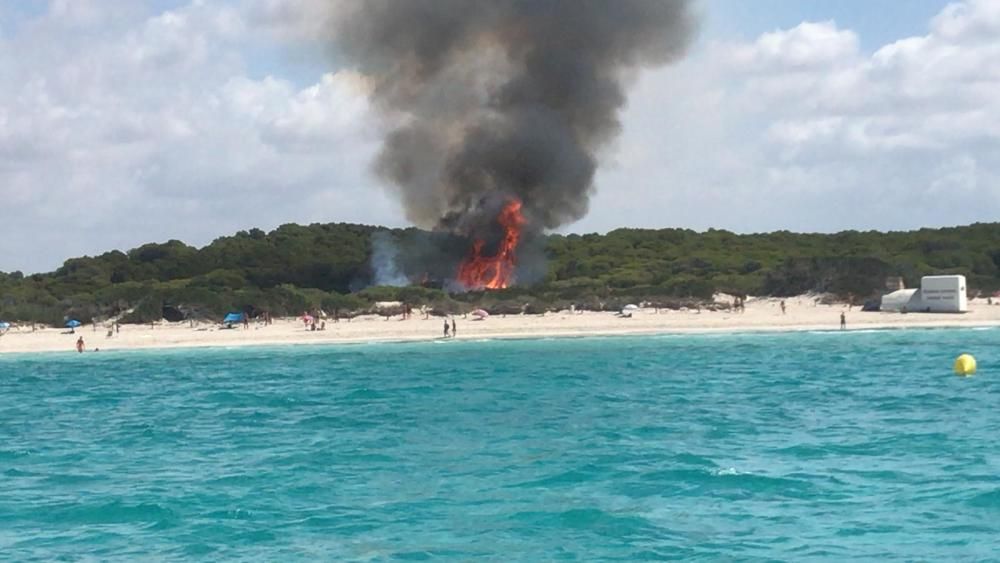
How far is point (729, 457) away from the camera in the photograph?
61.7ft

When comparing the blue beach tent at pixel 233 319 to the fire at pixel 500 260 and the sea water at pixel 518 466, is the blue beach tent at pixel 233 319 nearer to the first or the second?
the fire at pixel 500 260

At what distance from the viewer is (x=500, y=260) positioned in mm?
78812

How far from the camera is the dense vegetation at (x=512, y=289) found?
2623 inches

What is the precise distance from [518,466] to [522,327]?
129 ft

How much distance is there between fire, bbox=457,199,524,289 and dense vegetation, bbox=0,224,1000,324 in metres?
2.75

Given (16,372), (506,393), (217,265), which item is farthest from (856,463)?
(217,265)

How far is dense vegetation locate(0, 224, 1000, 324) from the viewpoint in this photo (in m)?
66.6

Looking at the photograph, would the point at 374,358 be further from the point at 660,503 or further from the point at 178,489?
the point at 660,503

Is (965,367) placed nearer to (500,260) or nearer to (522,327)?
(522,327)

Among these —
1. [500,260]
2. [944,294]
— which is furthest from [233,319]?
[944,294]

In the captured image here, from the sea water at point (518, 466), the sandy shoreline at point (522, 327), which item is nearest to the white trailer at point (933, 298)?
the sandy shoreline at point (522, 327)

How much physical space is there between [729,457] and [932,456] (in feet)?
10.3

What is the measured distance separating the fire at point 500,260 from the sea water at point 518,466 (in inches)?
1619

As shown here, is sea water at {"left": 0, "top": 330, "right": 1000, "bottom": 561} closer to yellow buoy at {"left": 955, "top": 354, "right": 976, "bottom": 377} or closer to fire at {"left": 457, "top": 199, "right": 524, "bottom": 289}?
yellow buoy at {"left": 955, "top": 354, "right": 976, "bottom": 377}
